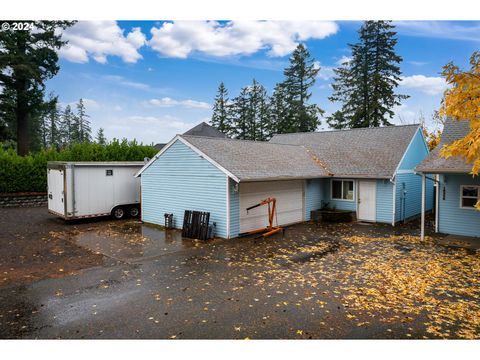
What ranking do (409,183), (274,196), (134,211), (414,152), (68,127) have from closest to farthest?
1. (274,196)
2. (409,183)
3. (134,211)
4. (414,152)
5. (68,127)

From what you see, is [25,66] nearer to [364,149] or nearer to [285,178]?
[285,178]

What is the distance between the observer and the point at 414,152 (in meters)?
17.9

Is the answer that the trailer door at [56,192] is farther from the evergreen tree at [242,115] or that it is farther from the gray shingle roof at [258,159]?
the evergreen tree at [242,115]

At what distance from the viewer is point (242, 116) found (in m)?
48.6

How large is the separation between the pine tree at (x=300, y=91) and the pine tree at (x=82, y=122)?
172 ft

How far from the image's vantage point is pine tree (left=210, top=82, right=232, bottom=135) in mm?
49281

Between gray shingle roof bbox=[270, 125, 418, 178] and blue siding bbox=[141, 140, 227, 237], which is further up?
gray shingle roof bbox=[270, 125, 418, 178]

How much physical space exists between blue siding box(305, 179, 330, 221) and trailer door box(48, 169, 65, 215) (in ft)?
39.0

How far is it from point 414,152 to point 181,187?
12.8m

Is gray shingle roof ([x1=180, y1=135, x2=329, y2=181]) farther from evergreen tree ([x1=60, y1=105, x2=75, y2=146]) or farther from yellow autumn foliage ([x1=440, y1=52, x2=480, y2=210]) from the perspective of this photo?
evergreen tree ([x1=60, y1=105, x2=75, y2=146])

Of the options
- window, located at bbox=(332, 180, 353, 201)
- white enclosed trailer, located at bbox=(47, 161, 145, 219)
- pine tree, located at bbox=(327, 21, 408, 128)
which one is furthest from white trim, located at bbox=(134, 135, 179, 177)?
pine tree, located at bbox=(327, 21, 408, 128)

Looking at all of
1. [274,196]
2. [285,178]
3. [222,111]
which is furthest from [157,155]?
[222,111]

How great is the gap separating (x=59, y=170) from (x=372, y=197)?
15.3 meters

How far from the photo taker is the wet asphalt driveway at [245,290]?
217 inches
